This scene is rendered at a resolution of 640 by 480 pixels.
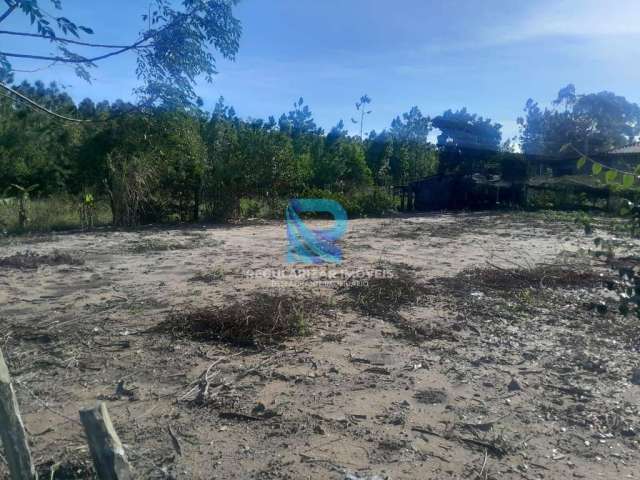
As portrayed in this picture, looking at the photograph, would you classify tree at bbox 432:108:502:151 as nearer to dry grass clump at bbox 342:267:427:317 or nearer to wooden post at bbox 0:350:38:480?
dry grass clump at bbox 342:267:427:317

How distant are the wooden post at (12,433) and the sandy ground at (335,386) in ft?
2.07

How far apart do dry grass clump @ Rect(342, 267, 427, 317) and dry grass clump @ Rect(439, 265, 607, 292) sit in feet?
2.67

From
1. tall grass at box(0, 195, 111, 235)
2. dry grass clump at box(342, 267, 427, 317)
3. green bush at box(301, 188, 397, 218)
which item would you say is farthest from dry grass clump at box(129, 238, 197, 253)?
green bush at box(301, 188, 397, 218)

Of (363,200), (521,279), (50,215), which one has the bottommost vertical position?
(521,279)

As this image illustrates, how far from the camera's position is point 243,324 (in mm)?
5246

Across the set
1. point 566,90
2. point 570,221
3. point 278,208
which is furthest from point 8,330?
point 566,90

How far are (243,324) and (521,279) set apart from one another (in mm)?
4917

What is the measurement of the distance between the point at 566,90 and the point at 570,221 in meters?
23.5

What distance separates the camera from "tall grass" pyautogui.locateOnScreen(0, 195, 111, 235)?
48.6ft

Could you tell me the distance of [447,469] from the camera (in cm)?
301

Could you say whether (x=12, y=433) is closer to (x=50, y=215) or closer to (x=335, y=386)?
(x=335, y=386)

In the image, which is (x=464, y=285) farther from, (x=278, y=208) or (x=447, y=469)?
(x=278, y=208)

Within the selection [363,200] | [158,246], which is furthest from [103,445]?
[363,200]

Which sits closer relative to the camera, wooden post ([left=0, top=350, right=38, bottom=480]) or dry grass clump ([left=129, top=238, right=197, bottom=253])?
wooden post ([left=0, top=350, right=38, bottom=480])
